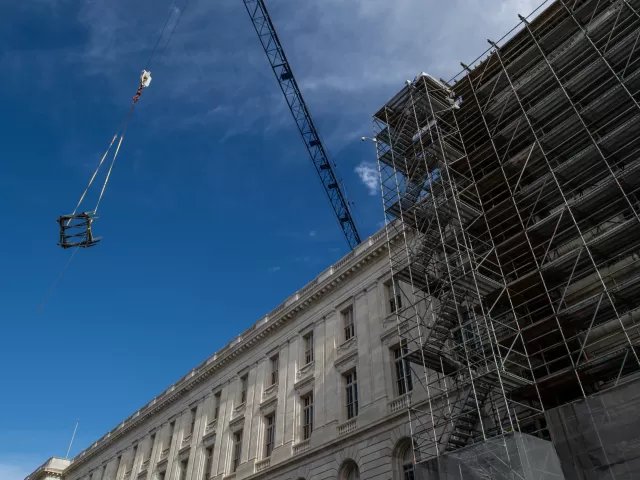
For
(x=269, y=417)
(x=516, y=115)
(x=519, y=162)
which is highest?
(x=516, y=115)

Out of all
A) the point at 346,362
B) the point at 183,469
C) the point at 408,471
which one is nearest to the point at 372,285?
the point at 346,362

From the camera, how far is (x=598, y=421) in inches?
639

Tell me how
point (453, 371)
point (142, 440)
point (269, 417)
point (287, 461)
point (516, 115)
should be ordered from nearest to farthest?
point (453, 371) < point (516, 115) < point (287, 461) < point (269, 417) < point (142, 440)

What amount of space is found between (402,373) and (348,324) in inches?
242

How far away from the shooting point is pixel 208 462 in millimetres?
39656

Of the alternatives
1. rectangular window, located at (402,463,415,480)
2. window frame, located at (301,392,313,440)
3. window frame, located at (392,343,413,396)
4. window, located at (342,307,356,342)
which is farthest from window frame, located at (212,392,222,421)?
rectangular window, located at (402,463,415,480)

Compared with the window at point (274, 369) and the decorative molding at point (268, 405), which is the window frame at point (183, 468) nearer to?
the decorative molding at point (268, 405)

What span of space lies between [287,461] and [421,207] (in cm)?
1563

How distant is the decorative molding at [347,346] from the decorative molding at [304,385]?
2.41 meters

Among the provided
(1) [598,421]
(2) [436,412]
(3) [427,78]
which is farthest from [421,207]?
(1) [598,421]

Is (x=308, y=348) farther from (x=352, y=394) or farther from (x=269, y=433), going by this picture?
(x=352, y=394)

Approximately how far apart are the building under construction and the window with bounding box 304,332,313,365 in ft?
28.1

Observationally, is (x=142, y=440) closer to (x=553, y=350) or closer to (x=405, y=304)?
(x=405, y=304)

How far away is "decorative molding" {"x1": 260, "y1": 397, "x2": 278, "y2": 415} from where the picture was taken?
34.8 m
